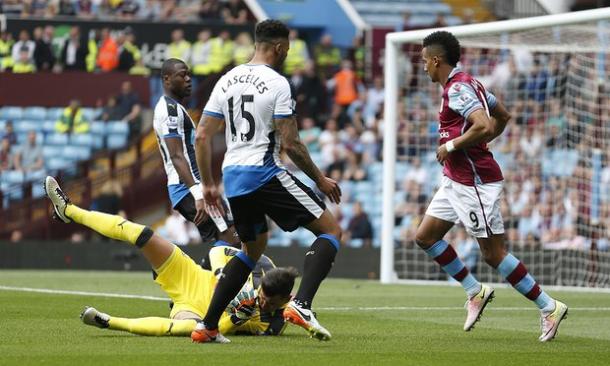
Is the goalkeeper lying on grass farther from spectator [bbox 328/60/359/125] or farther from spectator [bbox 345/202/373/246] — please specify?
spectator [bbox 328/60/359/125]

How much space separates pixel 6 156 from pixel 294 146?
57.7ft

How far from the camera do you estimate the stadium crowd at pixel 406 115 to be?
65.8 feet

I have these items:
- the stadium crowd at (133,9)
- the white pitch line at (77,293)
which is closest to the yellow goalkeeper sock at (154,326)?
the white pitch line at (77,293)

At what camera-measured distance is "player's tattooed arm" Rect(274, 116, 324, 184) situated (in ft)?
29.5

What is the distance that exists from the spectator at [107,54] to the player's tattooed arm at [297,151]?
18709 mm

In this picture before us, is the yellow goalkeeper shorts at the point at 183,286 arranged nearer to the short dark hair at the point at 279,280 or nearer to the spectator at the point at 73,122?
the short dark hair at the point at 279,280

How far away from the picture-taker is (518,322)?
11.9 meters

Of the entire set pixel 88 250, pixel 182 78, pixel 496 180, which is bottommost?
pixel 88 250

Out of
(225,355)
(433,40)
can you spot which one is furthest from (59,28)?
(225,355)

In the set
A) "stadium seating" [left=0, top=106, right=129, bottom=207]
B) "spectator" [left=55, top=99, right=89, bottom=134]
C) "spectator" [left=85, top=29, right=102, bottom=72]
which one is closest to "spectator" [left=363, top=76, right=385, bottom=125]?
"stadium seating" [left=0, top=106, right=129, bottom=207]

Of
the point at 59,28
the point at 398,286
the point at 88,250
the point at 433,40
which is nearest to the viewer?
the point at 433,40

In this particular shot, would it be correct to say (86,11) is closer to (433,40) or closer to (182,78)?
(182,78)

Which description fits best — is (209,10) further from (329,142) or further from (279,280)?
(279,280)

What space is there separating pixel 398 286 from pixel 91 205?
830 centimetres
